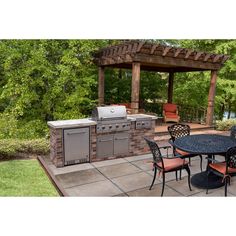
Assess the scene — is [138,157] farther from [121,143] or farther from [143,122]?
[143,122]

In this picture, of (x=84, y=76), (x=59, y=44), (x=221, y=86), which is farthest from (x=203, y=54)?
(x=59, y=44)

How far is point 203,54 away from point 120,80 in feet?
17.4

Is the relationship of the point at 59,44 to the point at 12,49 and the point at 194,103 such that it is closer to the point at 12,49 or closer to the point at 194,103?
the point at 12,49

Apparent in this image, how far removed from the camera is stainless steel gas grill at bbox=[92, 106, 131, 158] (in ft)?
19.3

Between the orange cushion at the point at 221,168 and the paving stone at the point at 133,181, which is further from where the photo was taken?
the paving stone at the point at 133,181

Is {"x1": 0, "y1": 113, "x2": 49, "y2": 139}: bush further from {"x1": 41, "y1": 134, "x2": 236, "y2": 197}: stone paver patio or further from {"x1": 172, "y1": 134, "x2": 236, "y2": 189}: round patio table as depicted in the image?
{"x1": 172, "y1": 134, "x2": 236, "y2": 189}: round patio table

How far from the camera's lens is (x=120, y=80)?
13.8 meters

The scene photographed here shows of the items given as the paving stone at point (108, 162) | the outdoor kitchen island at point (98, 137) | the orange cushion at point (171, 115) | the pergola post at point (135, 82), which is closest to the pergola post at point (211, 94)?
the orange cushion at point (171, 115)

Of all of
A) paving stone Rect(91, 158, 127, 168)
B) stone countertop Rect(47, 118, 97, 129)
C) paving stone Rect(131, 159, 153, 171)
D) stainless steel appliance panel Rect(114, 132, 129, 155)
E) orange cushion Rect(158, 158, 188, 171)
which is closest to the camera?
orange cushion Rect(158, 158, 188, 171)

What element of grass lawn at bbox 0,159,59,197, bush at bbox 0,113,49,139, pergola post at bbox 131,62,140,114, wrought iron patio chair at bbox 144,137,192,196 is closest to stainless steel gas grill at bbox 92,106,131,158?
grass lawn at bbox 0,159,59,197

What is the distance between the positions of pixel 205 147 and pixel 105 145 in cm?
236

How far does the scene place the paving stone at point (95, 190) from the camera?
4.33m

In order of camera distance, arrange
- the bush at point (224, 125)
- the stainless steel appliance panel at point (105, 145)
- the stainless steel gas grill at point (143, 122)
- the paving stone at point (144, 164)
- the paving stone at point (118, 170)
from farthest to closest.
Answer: the bush at point (224, 125)
the stainless steel gas grill at point (143, 122)
the stainless steel appliance panel at point (105, 145)
the paving stone at point (144, 164)
the paving stone at point (118, 170)

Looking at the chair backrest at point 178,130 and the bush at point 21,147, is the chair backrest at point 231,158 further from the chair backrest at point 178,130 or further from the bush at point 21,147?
the bush at point 21,147
